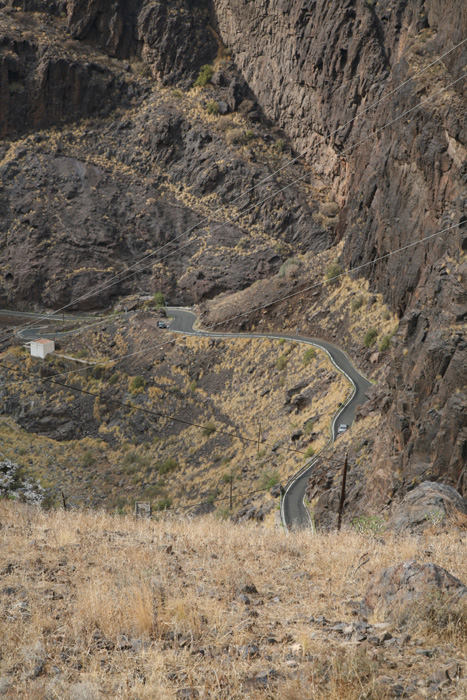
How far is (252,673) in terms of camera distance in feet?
14.7

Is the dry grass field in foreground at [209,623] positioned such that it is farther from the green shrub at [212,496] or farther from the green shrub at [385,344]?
the green shrub at [385,344]

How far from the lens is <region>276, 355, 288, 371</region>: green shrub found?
3816 centimetres

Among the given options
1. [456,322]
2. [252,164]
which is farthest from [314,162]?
[456,322]

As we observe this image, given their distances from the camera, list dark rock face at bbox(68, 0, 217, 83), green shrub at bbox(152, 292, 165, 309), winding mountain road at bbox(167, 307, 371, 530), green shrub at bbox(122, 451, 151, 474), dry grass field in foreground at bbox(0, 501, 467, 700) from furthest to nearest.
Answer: dark rock face at bbox(68, 0, 217, 83)
green shrub at bbox(152, 292, 165, 309)
green shrub at bbox(122, 451, 151, 474)
winding mountain road at bbox(167, 307, 371, 530)
dry grass field in foreground at bbox(0, 501, 467, 700)

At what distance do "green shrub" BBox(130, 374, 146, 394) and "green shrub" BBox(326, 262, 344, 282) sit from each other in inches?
612

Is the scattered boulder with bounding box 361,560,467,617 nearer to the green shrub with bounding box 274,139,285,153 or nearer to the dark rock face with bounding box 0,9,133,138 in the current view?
the green shrub with bounding box 274,139,285,153

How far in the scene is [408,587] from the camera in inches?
212

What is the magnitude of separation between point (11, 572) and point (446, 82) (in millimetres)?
33044

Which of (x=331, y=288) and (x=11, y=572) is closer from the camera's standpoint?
(x=11, y=572)

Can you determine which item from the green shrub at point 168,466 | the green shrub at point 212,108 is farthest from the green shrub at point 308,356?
the green shrub at point 212,108

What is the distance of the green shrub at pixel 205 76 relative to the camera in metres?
69.6

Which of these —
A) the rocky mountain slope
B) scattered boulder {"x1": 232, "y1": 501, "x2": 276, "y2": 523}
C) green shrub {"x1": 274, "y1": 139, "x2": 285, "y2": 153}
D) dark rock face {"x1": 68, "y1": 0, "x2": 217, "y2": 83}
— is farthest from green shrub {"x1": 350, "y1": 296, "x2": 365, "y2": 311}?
dark rock face {"x1": 68, "y1": 0, "x2": 217, "y2": 83}

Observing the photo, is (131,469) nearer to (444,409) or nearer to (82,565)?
(444,409)

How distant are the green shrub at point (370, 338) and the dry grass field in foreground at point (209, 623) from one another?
89.1 ft
